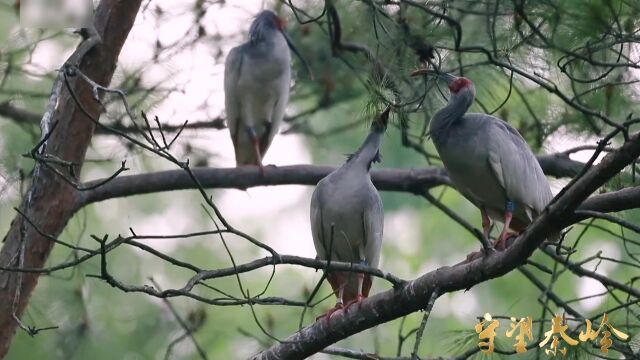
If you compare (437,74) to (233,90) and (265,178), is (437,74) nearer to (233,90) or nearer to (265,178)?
(265,178)

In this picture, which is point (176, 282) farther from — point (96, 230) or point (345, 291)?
point (345, 291)

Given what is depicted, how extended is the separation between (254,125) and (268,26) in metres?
0.73

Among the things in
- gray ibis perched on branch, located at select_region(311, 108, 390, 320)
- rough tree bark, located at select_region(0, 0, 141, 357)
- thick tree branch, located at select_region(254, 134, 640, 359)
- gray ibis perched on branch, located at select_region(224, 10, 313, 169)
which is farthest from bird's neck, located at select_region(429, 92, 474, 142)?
gray ibis perched on branch, located at select_region(224, 10, 313, 169)

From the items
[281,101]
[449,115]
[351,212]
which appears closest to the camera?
[449,115]

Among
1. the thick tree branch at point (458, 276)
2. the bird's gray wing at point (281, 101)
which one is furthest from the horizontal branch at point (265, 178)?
the thick tree branch at point (458, 276)

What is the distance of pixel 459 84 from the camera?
4.45 metres

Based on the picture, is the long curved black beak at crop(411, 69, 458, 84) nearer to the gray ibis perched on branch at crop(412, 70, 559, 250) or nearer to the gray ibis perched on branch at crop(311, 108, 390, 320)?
the gray ibis perched on branch at crop(412, 70, 559, 250)

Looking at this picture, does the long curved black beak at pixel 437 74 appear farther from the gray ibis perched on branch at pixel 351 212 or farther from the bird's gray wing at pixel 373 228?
the bird's gray wing at pixel 373 228

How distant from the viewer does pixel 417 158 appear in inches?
336

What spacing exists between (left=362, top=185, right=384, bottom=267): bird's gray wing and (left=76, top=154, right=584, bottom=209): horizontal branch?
0.49 m

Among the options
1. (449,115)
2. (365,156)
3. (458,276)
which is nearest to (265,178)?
(365,156)

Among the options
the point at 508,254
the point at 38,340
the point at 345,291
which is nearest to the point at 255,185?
the point at 345,291

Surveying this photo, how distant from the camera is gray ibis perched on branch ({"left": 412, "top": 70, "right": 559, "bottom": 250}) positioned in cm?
427

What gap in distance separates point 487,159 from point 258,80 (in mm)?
2636
